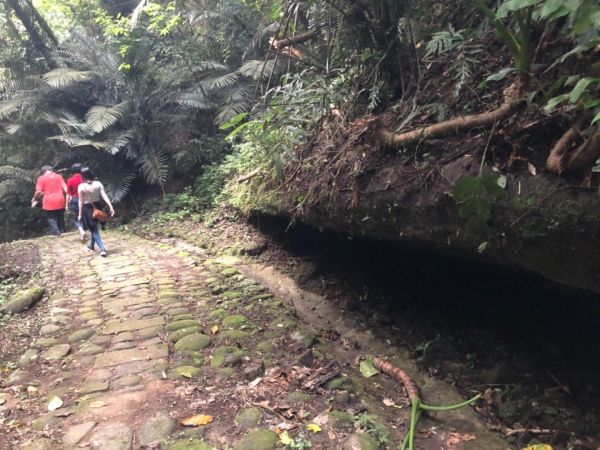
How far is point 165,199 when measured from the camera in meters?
11.4

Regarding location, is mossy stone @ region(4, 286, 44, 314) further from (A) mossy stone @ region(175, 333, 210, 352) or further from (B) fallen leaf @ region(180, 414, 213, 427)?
(B) fallen leaf @ region(180, 414, 213, 427)

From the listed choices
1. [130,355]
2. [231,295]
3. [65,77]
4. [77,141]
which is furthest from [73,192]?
[130,355]

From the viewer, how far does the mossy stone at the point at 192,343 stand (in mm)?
3916

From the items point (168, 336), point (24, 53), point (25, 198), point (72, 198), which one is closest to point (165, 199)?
point (72, 198)

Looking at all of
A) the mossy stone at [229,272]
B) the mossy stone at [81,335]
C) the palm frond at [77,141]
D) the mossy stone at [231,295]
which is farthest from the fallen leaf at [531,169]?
the palm frond at [77,141]

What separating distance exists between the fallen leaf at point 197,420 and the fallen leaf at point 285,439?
48 centimetres

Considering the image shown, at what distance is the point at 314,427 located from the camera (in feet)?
9.23

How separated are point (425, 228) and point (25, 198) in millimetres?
13476

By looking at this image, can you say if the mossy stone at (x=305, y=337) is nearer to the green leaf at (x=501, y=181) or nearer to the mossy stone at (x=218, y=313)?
the mossy stone at (x=218, y=313)

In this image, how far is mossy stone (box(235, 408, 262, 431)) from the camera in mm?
2818

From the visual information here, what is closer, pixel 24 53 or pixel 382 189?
pixel 382 189

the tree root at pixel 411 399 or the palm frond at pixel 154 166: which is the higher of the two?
the palm frond at pixel 154 166

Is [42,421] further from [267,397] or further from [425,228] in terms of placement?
[425,228]

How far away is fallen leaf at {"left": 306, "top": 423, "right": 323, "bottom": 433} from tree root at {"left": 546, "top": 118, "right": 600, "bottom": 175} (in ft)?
6.54
